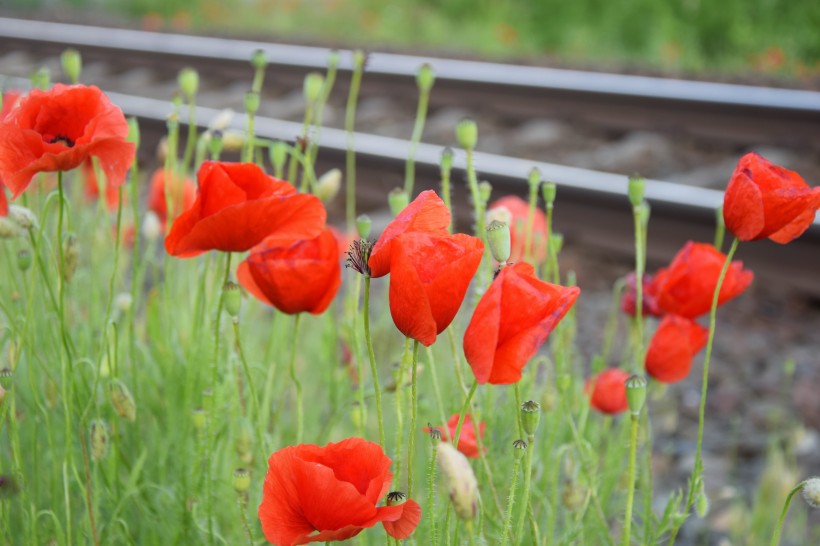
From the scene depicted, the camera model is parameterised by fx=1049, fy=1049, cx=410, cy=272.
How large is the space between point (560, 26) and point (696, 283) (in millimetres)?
5865

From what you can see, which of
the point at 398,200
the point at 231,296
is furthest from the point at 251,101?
the point at 231,296

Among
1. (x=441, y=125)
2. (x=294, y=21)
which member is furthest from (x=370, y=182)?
(x=294, y=21)

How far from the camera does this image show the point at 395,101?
4.66m

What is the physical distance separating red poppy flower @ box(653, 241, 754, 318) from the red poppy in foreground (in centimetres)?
2

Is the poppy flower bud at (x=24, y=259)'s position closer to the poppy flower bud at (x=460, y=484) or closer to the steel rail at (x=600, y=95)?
the poppy flower bud at (x=460, y=484)

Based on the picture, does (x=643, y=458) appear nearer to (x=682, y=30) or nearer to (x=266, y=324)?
(x=266, y=324)

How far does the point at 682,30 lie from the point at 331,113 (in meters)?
2.51

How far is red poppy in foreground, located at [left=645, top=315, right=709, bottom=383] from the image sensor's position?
53.8 inches

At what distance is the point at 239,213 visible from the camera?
1.03 meters

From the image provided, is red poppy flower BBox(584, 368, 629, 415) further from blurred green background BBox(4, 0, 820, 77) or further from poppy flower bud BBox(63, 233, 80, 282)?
blurred green background BBox(4, 0, 820, 77)

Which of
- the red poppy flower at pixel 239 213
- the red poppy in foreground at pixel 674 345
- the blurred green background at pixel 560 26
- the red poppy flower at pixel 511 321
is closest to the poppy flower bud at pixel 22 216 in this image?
the red poppy flower at pixel 239 213

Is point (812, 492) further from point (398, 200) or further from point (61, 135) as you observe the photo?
point (61, 135)

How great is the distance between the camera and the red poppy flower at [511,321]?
0.88 metres

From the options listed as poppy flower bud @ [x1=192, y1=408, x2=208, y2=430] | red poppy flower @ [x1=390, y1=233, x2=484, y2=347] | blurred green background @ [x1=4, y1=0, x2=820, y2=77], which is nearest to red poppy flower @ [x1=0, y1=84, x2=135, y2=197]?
poppy flower bud @ [x1=192, y1=408, x2=208, y2=430]
